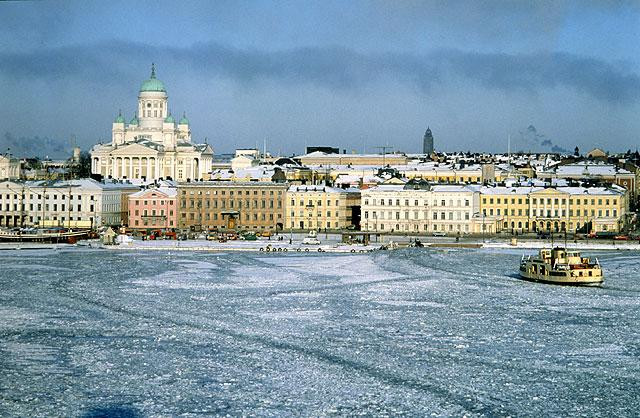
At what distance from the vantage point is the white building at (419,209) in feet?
164

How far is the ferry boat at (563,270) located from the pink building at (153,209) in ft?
79.8

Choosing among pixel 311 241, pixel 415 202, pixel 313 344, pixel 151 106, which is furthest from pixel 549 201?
pixel 151 106

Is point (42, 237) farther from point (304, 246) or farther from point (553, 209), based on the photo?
point (553, 209)

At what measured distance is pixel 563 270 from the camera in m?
29.2

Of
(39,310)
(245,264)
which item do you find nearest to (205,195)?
(245,264)

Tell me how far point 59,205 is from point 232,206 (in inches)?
303

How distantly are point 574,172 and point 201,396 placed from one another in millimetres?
51724

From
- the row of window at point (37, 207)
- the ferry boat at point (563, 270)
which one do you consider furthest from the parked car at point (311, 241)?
the row of window at point (37, 207)

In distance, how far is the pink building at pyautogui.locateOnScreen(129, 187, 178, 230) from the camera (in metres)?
52.4

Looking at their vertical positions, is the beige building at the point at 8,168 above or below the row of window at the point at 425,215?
above

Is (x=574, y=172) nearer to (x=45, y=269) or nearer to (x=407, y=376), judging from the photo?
(x=45, y=269)

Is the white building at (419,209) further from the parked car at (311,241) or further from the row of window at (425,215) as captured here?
the parked car at (311,241)

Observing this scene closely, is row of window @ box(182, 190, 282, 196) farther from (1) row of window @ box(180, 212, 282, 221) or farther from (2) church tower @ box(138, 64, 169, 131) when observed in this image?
(2) church tower @ box(138, 64, 169, 131)

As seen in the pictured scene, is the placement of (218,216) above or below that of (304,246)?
above
